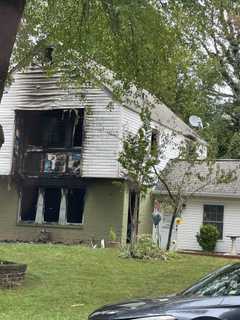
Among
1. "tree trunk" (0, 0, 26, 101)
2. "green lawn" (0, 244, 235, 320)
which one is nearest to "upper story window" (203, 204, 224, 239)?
"green lawn" (0, 244, 235, 320)

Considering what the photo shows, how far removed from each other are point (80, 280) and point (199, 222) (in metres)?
14.3

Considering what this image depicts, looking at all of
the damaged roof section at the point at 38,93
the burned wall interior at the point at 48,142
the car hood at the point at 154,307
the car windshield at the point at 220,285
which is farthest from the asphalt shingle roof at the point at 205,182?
the car hood at the point at 154,307

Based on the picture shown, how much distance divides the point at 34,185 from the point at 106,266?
11.6 metres

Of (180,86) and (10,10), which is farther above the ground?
(180,86)

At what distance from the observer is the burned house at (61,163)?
2664 cm

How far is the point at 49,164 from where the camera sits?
90.6ft

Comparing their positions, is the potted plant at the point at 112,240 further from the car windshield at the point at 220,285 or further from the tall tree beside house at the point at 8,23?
the car windshield at the point at 220,285

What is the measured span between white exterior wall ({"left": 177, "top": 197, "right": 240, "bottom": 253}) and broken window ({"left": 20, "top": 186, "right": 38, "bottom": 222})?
6.51 m

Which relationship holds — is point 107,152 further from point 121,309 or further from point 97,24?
point 121,309

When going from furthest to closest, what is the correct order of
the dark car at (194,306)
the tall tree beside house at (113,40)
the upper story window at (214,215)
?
the upper story window at (214,215)
the tall tree beside house at (113,40)
the dark car at (194,306)

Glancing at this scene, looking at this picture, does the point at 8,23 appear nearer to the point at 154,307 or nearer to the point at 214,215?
the point at 154,307

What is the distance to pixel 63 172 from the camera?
27188mm

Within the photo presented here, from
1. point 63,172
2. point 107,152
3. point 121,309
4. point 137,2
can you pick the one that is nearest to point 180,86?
point 107,152

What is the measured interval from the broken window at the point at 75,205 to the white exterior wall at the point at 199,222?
15.0 feet
